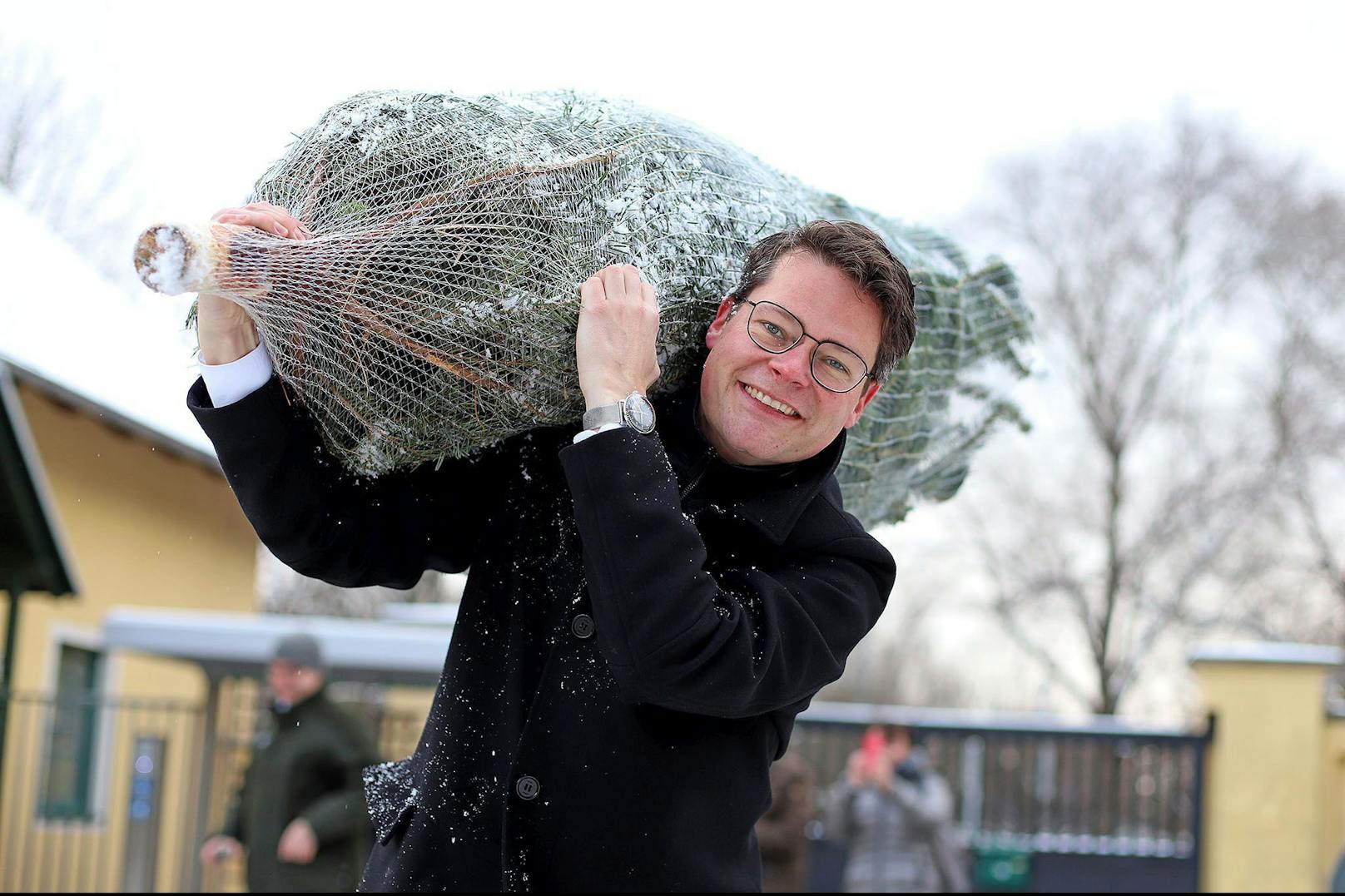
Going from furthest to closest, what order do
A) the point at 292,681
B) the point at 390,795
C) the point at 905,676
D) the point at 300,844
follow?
the point at 905,676 → the point at 292,681 → the point at 300,844 → the point at 390,795

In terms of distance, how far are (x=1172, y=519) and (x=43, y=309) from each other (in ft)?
56.1

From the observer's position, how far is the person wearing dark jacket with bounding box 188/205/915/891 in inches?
72.2

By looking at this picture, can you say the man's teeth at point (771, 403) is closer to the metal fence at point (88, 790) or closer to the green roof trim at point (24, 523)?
the green roof trim at point (24, 523)

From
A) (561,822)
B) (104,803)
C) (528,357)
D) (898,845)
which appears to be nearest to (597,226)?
(528,357)

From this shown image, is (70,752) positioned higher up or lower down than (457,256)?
→ lower down

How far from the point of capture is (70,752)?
9.91 metres

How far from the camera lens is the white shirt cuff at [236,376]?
1888 millimetres

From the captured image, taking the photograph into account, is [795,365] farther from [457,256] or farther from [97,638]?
[97,638]

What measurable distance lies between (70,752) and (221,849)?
3968mm

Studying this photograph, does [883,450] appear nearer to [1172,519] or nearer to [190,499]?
[190,499]

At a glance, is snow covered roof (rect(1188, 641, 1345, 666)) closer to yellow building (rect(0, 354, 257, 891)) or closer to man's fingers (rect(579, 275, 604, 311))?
yellow building (rect(0, 354, 257, 891))

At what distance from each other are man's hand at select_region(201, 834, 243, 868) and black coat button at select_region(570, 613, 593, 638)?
5122mm

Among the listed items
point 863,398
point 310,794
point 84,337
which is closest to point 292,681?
point 310,794

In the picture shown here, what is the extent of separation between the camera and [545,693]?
2.04m
